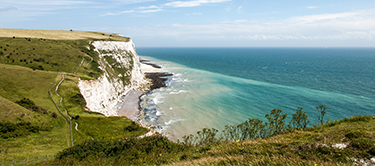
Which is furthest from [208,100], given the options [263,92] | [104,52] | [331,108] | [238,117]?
[104,52]

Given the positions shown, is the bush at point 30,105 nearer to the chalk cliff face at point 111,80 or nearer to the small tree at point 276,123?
the chalk cliff face at point 111,80

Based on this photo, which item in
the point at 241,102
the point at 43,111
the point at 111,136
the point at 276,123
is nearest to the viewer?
the point at 276,123

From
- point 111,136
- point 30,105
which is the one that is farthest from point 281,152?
point 30,105

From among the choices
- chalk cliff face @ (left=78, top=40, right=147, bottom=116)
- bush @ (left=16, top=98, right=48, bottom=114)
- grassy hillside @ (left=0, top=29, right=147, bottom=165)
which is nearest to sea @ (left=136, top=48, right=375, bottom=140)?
chalk cliff face @ (left=78, top=40, right=147, bottom=116)

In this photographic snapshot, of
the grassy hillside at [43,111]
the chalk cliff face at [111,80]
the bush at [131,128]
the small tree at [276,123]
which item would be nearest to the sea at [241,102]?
the bush at [131,128]

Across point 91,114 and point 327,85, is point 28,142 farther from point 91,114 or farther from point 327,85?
point 327,85

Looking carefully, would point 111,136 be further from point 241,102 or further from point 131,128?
point 241,102
